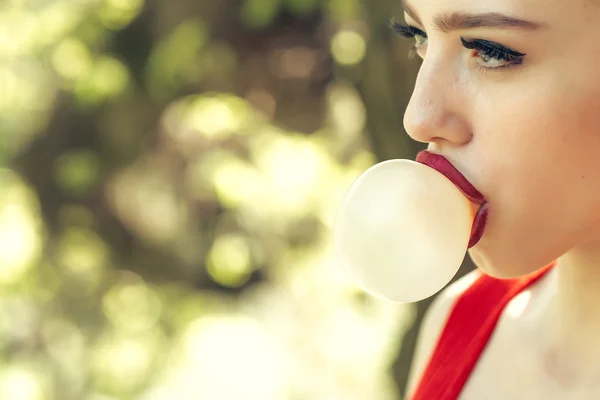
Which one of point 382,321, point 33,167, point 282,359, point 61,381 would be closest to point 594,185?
point 382,321

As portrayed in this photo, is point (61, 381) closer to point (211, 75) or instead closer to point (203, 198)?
point (203, 198)

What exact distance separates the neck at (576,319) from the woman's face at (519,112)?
7 centimetres

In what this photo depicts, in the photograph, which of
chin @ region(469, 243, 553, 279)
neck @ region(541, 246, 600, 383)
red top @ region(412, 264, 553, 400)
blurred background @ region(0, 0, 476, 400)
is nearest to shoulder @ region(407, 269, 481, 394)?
red top @ region(412, 264, 553, 400)

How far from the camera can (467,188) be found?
539 millimetres

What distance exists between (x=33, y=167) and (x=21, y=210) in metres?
0.17

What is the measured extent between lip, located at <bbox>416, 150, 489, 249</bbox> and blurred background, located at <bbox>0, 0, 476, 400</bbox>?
3.06 ft

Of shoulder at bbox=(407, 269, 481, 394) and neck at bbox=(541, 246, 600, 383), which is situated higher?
neck at bbox=(541, 246, 600, 383)

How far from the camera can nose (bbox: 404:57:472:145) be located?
1.75ft

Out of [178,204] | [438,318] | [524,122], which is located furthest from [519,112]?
[178,204]

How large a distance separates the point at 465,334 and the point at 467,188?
0.27m

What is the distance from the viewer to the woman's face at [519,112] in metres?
0.49

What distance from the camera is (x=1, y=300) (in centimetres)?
181

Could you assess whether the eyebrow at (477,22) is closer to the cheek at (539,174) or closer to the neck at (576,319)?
the cheek at (539,174)

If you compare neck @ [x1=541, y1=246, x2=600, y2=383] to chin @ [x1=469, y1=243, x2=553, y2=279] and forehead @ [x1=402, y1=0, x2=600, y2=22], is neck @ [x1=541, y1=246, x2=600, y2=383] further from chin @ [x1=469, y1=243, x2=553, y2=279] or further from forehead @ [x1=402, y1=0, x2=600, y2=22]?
forehead @ [x1=402, y1=0, x2=600, y2=22]
